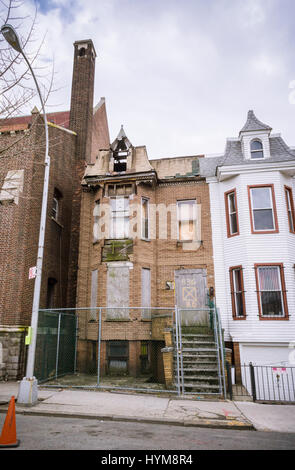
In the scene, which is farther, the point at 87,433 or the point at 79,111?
the point at 79,111

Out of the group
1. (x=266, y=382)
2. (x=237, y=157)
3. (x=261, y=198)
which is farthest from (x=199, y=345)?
(x=237, y=157)

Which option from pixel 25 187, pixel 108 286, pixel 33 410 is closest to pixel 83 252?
pixel 108 286

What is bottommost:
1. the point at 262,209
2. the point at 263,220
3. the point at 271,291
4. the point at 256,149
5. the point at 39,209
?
the point at 271,291

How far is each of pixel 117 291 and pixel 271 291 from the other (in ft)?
22.0

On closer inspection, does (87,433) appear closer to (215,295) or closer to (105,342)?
(105,342)

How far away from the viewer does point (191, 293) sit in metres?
15.0

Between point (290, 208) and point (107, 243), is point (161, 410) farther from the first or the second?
point (290, 208)

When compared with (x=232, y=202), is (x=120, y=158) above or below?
above

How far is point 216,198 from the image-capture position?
626 inches

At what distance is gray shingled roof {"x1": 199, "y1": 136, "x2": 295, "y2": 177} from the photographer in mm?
14859

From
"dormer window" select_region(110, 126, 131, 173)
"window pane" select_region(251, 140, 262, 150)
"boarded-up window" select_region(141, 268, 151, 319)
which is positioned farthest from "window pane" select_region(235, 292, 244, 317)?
"dormer window" select_region(110, 126, 131, 173)

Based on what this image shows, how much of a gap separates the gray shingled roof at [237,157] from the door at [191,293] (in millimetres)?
5078

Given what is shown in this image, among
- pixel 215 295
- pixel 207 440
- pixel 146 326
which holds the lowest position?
pixel 207 440

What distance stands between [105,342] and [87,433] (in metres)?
7.75
